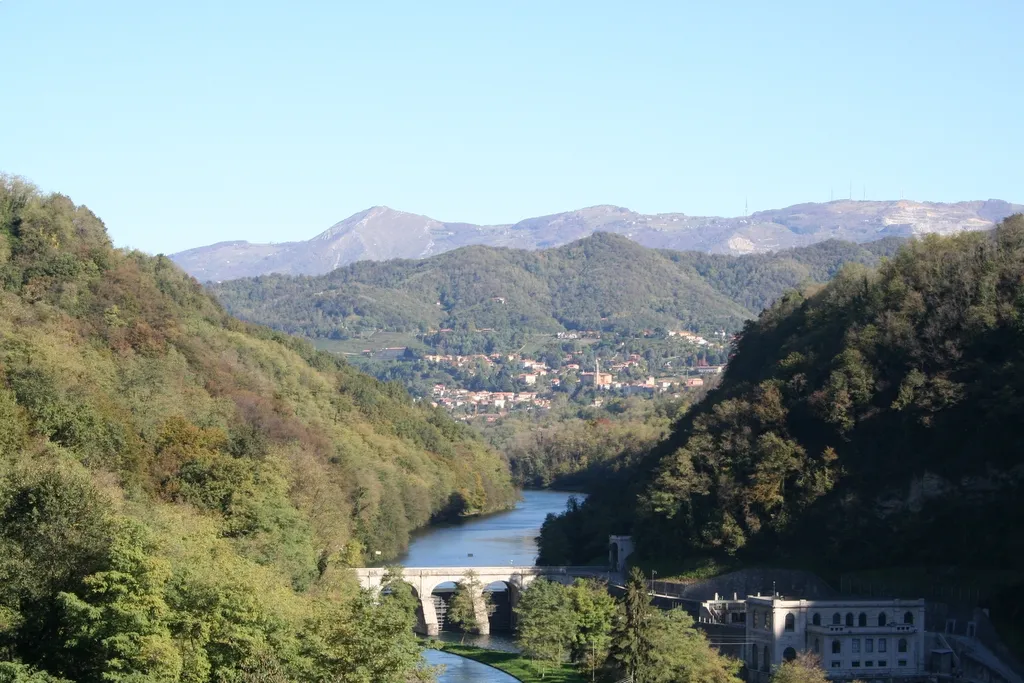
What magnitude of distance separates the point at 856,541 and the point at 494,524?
60.3m

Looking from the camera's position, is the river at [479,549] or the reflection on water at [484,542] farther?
the reflection on water at [484,542]

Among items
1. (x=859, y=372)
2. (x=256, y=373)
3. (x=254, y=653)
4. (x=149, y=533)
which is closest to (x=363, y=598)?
(x=254, y=653)

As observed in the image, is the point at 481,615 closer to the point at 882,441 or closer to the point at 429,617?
the point at 429,617

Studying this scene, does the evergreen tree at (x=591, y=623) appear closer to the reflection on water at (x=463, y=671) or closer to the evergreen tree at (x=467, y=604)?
the reflection on water at (x=463, y=671)

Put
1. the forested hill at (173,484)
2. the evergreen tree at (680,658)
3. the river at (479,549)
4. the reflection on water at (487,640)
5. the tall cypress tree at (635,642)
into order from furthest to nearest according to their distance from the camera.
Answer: the reflection on water at (487,640) → the river at (479,549) → the tall cypress tree at (635,642) → the evergreen tree at (680,658) → the forested hill at (173,484)

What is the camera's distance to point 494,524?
13575 cm

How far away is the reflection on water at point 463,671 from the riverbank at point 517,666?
0.44 m

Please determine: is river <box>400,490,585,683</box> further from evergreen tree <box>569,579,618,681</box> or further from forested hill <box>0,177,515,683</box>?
evergreen tree <box>569,579,618,681</box>

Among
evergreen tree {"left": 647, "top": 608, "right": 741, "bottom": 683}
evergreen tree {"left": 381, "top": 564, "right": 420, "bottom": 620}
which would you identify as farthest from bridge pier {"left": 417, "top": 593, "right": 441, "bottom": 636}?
evergreen tree {"left": 647, "top": 608, "right": 741, "bottom": 683}

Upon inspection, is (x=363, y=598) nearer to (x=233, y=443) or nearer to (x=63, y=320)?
(x=233, y=443)

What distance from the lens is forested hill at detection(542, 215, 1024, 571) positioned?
7725cm

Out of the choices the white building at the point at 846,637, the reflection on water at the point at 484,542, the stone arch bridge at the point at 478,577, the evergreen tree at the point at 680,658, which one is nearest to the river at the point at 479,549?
the reflection on water at the point at 484,542

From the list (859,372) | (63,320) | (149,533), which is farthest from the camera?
(63,320)

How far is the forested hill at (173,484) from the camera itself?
146 ft
